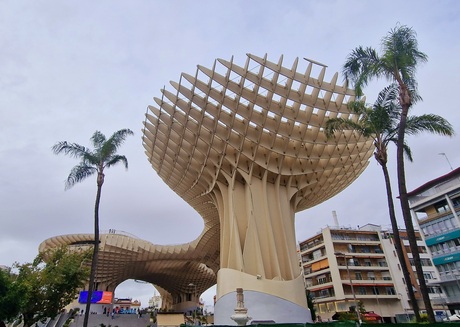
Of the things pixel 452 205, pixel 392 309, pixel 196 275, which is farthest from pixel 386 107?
pixel 196 275

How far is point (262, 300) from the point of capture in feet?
68.4

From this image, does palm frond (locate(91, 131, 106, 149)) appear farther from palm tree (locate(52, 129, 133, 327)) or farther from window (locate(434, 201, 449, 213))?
window (locate(434, 201, 449, 213))

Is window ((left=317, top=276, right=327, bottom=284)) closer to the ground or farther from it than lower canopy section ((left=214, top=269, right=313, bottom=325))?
farther from it

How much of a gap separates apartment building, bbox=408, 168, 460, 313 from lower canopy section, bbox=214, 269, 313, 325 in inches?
1058

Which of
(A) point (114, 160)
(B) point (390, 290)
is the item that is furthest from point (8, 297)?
(B) point (390, 290)

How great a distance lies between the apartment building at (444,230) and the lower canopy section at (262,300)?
26878 millimetres

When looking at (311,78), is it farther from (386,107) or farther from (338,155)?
(338,155)

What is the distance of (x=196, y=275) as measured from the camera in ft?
227

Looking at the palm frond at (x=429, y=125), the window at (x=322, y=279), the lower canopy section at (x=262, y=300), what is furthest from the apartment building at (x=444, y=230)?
the palm frond at (x=429, y=125)

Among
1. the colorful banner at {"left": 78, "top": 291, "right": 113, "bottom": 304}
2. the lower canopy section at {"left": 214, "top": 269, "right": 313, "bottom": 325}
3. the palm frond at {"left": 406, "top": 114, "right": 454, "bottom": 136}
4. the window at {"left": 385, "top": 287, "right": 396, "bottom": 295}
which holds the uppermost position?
the palm frond at {"left": 406, "top": 114, "right": 454, "bottom": 136}

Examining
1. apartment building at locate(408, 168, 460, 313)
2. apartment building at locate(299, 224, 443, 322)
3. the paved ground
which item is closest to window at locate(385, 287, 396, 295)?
apartment building at locate(299, 224, 443, 322)

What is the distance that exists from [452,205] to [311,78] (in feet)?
99.7

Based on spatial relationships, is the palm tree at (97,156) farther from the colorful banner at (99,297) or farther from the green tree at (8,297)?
the colorful banner at (99,297)

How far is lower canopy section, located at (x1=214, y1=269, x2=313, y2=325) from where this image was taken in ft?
67.7
